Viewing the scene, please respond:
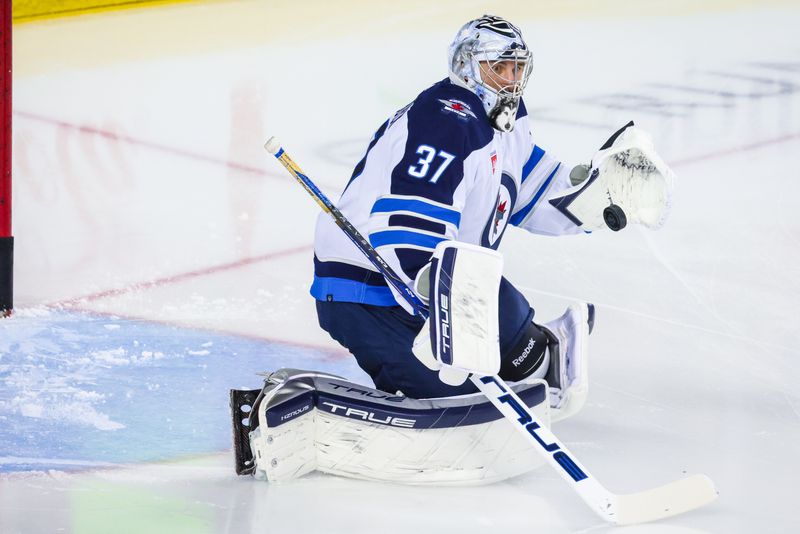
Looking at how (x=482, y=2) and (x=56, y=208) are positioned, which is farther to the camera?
(x=482, y=2)

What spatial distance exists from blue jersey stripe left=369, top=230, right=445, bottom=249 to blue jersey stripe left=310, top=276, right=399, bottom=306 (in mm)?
185

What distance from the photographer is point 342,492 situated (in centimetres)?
237

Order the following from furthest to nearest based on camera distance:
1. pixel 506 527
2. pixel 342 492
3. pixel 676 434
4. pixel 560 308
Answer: pixel 560 308, pixel 676 434, pixel 342 492, pixel 506 527

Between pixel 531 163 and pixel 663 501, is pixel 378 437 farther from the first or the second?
pixel 531 163

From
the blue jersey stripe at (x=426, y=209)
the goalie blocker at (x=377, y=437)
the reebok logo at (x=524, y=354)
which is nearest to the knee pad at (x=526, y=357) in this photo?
the reebok logo at (x=524, y=354)

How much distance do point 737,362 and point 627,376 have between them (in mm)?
283

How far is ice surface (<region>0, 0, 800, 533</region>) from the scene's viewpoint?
2.39 metres

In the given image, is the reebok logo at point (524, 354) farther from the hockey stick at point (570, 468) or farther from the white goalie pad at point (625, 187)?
the white goalie pad at point (625, 187)

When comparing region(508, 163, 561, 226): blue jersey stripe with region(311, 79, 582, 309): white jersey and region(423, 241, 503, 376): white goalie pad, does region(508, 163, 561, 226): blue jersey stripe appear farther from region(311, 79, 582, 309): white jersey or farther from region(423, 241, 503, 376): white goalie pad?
region(423, 241, 503, 376): white goalie pad

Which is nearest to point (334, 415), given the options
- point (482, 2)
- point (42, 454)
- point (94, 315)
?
point (42, 454)

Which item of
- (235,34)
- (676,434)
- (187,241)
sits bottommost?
(676,434)

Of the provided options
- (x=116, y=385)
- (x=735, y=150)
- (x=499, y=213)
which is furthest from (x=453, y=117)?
(x=735, y=150)

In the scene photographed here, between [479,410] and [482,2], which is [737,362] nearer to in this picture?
[479,410]

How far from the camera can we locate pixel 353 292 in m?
2.56
